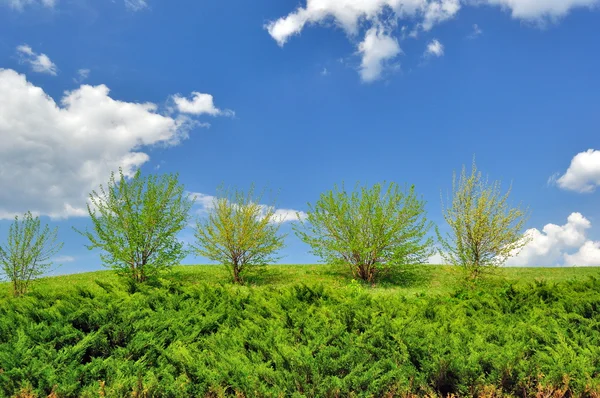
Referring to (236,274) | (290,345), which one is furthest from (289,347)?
(236,274)

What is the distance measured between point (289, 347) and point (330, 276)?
17.1m

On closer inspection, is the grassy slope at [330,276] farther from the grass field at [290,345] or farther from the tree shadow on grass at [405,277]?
the grass field at [290,345]

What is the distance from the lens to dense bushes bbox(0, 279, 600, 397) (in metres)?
5.11

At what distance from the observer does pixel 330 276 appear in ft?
73.6

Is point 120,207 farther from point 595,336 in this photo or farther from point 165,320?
point 595,336

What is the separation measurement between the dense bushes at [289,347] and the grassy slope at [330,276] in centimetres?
1262

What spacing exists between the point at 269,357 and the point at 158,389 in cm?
142

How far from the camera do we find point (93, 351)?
6.28m

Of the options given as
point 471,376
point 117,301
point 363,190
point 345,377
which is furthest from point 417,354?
point 363,190

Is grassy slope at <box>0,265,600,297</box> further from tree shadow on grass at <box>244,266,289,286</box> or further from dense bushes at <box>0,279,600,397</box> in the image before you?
dense bushes at <box>0,279,600,397</box>

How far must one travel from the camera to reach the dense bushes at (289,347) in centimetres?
511

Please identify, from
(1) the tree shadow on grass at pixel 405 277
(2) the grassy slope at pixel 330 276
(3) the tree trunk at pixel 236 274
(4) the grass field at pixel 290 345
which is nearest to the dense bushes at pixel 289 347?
(4) the grass field at pixel 290 345

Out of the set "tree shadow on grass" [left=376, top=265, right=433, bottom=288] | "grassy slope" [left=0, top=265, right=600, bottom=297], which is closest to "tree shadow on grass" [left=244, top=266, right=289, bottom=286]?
"grassy slope" [left=0, top=265, right=600, bottom=297]

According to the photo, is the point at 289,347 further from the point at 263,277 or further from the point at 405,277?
the point at 405,277
